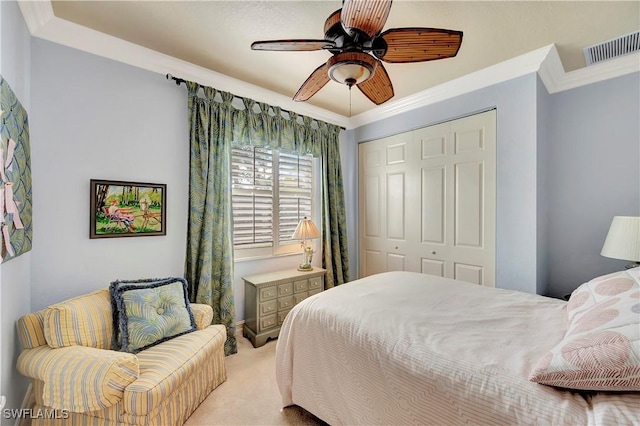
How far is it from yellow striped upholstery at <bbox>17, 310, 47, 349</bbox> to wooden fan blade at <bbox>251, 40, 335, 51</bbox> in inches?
79.3

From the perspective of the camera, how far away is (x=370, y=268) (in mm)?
3932

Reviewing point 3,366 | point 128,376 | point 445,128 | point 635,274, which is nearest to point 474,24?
point 445,128

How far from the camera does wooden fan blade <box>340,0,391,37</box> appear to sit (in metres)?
1.19

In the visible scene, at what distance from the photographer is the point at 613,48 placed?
226cm

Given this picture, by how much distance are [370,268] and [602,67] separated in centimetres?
317

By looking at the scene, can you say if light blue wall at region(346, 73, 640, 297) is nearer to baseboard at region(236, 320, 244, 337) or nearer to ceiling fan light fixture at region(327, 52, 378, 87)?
ceiling fan light fixture at region(327, 52, 378, 87)

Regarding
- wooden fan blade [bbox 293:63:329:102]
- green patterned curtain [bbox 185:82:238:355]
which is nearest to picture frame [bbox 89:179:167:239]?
green patterned curtain [bbox 185:82:238:355]

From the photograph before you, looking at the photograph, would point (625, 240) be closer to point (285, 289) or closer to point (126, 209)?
point (285, 289)

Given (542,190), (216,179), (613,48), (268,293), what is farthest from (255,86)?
(613,48)

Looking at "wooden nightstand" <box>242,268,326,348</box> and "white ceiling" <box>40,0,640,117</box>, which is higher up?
"white ceiling" <box>40,0,640,117</box>

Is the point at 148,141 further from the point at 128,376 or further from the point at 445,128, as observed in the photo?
the point at 445,128

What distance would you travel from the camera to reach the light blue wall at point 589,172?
8.05 ft

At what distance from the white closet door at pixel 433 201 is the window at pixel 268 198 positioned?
0.95m

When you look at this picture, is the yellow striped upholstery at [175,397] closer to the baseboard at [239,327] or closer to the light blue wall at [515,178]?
the baseboard at [239,327]
